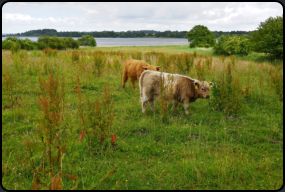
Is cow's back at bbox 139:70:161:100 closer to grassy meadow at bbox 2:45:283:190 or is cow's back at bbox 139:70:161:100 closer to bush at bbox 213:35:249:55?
grassy meadow at bbox 2:45:283:190

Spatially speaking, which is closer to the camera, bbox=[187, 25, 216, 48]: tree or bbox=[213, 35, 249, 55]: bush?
bbox=[213, 35, 249, 55]: bush

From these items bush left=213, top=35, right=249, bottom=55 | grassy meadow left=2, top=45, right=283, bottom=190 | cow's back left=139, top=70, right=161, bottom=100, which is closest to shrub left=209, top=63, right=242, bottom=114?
grassy meadow left=2, top=45, right=283, bottom=190

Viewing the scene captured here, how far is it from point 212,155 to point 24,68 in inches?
400

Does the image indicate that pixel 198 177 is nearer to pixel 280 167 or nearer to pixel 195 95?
pixel 280 167

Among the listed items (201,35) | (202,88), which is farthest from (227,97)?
(201,35)

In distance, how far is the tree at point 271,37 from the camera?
16.5 metres

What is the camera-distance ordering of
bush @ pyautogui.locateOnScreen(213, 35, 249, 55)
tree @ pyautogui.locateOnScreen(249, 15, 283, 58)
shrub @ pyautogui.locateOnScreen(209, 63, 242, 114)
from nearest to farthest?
shrub @ pyautogui.locateOnScreen(209, 63, 242, 114), tree @ pyautogui.locateOnScreen(249, 15, 283, 58), bush @ pyautogui.locateOnScreen(213, 35, 249, 55)

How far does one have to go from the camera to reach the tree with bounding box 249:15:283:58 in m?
16.5

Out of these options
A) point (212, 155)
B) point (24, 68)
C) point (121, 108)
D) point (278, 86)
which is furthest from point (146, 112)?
point (24, 68)

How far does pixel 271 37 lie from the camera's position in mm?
16531

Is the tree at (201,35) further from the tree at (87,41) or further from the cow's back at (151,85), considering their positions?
the cow's back at (151,85)

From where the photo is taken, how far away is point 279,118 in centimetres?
545

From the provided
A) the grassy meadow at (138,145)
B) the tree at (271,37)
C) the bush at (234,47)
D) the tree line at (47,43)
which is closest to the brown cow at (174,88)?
the grassy meadow at (138,145)

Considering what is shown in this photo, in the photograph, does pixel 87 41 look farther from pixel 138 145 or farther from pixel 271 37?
pixel 138 145
